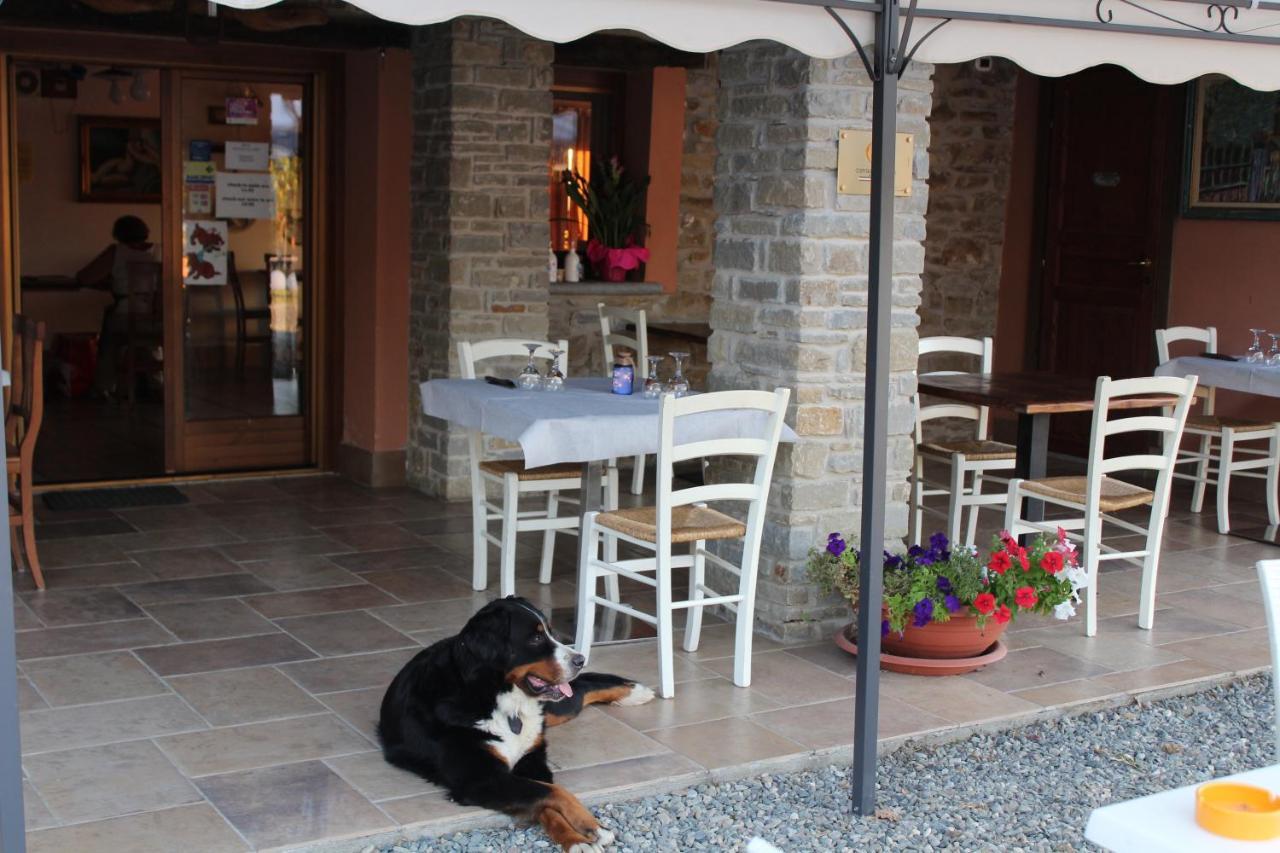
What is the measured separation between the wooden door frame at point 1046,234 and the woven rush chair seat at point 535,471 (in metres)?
4.64

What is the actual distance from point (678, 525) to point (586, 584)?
1.22 ft

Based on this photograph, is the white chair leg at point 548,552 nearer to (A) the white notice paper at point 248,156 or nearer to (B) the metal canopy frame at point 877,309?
(B) the metal canopy frame at point 877,309

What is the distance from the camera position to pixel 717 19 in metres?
3.95

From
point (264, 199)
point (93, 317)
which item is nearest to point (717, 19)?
point (264, 199)

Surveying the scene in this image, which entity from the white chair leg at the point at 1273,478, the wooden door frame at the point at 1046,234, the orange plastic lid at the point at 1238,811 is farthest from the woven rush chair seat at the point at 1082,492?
the orange plastic lid at the point at 1238,811

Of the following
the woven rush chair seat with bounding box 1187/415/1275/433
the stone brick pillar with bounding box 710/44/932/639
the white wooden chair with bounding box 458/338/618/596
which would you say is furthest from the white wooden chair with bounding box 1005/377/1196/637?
the woven rush chair seat with bounding box 1187/415/1275/433

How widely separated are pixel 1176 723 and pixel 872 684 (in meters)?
1.54

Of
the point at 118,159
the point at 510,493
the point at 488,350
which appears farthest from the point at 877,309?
the point at 118,159

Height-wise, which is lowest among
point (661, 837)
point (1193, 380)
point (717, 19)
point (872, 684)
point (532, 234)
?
point (661, 837)

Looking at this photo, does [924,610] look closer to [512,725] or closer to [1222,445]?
[512,725]

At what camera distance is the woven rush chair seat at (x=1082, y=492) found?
5848 millimetres

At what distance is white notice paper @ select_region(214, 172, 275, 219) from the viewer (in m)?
8.14

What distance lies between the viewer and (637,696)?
15.8ft

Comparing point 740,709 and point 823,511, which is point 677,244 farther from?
point 740,709
